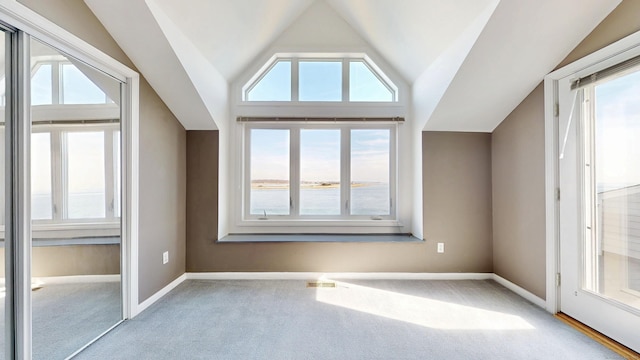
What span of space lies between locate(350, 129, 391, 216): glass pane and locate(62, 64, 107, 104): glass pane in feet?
8.17

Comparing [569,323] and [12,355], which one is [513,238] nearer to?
[569,323]

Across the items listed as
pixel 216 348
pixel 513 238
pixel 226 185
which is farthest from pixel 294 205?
pixel 513 238

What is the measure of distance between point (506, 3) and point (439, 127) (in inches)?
53.0

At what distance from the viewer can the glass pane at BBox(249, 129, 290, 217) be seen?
11.3ft

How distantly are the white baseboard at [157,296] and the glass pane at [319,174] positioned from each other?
1506 mm

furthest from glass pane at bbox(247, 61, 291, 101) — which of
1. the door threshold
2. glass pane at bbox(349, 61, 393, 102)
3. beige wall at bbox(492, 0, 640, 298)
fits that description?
the door threshold

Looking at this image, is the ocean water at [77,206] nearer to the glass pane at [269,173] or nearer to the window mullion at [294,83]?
the glass pane at [269,173]

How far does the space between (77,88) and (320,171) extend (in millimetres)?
2333

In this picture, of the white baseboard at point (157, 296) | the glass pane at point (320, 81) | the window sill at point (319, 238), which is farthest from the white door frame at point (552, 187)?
the white baseboard at point (157, 296)

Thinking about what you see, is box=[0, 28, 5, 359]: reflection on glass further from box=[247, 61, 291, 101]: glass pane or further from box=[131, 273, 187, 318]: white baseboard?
box=[247, 61, 291, 101]: glass pane

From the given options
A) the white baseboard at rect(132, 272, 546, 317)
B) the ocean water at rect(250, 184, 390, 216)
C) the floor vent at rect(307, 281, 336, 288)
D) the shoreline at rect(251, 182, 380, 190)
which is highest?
the shoreline at rect(251, 182, 380, 190)

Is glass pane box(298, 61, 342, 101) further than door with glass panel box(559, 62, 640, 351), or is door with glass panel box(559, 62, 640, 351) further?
glass pane box(298, 61, 342, 101)

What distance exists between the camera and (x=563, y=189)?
7.32ft

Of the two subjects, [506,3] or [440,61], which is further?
[440,61]
